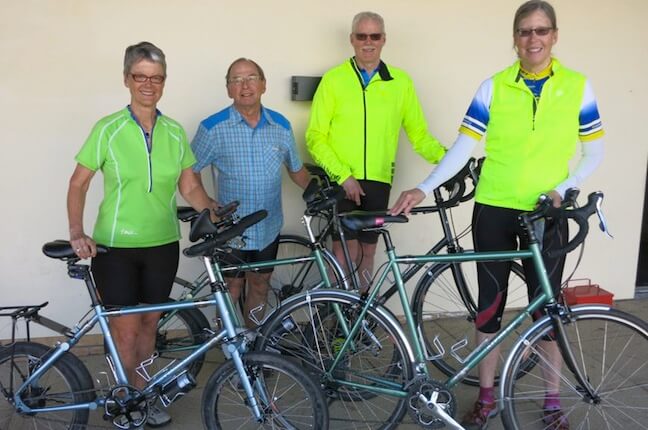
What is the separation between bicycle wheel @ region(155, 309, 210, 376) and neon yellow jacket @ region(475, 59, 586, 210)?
1642 mm

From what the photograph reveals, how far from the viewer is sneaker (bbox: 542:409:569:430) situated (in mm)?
2689

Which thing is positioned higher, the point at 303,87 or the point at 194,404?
the point at 303,87

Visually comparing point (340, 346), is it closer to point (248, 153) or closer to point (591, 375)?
point (248, 153)

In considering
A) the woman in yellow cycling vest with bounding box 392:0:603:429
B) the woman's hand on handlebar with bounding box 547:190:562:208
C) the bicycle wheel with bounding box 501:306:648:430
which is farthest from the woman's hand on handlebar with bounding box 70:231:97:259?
the woman's hand on handlebar with bounding box 547:190:562:208

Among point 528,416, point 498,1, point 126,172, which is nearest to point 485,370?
point 528,416

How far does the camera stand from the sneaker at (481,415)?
278cm

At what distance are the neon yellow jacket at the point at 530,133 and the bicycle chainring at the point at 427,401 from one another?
2.64 feet

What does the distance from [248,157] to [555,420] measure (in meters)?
1.93

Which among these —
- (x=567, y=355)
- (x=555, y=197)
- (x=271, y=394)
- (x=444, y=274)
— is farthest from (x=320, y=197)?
(x=567, y=355)

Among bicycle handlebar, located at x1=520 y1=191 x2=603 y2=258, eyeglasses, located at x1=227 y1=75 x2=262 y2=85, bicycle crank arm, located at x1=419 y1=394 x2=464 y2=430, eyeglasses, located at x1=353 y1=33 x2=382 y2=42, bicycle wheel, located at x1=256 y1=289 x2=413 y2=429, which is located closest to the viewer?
bicycle handlebar, located at x1=520 y1=191 x2=603 y2=258

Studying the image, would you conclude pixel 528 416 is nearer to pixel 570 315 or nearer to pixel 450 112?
pixel 570 315

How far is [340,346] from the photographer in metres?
2.65

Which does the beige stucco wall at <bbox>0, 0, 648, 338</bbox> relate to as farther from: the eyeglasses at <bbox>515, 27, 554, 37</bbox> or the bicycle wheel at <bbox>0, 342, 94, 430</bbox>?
the eyeglasses at <bbox>515, 27, 554, 37</bbox>

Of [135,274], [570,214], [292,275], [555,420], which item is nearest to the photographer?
[570,214]
